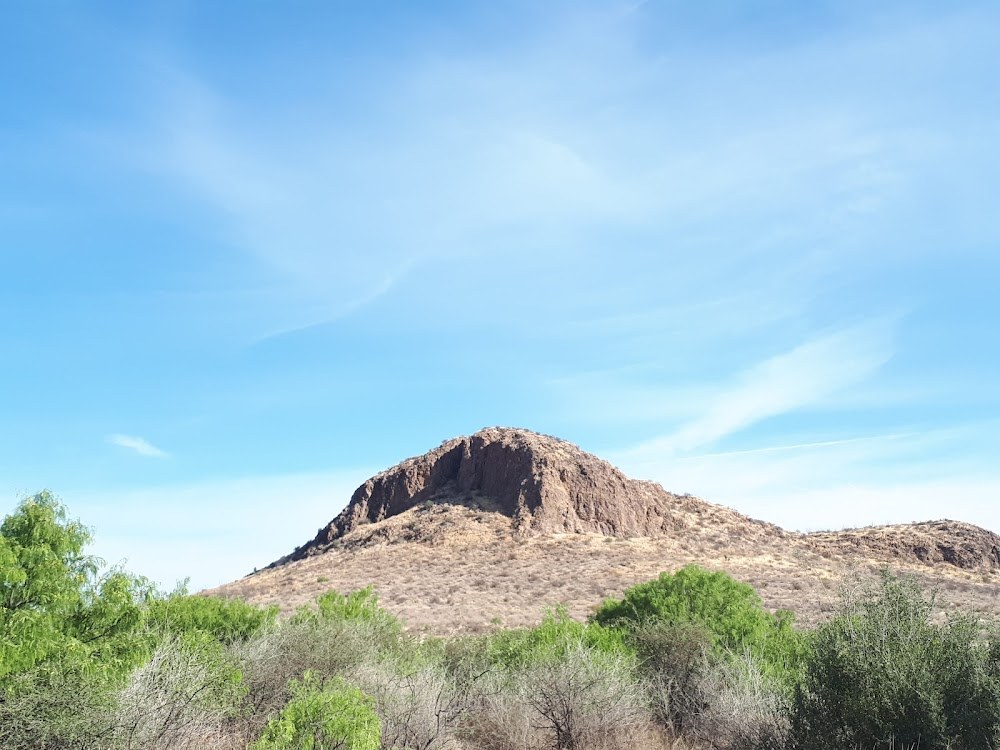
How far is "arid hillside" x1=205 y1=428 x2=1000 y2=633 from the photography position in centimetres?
3997

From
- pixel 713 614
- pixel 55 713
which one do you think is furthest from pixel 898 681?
pixel 713 614

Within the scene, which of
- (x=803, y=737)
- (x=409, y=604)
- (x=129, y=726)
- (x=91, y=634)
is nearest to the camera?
(x=129, y=726)

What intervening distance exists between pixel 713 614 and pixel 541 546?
30.3 metres

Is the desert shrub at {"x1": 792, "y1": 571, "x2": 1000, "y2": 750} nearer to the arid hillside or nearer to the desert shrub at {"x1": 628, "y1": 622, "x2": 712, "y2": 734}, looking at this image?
the desert shrub at {"x1": 628, "y1": 622, "x2": 712, "y2": 734}

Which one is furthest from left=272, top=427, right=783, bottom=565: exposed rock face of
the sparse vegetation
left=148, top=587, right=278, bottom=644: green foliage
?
the sparse vegetation

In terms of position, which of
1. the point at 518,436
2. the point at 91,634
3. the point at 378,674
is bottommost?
the point at 378,674

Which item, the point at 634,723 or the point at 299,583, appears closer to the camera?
the point at 634,723

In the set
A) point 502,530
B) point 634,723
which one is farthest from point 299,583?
point 634,723

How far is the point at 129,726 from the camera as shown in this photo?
387 inches

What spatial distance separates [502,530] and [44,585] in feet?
146

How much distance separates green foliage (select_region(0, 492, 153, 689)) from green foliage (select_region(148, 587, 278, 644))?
4.40 m

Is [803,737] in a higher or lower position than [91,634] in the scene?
lower

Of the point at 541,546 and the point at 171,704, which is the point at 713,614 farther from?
the point at 541,546

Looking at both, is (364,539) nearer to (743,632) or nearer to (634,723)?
(743,632)
